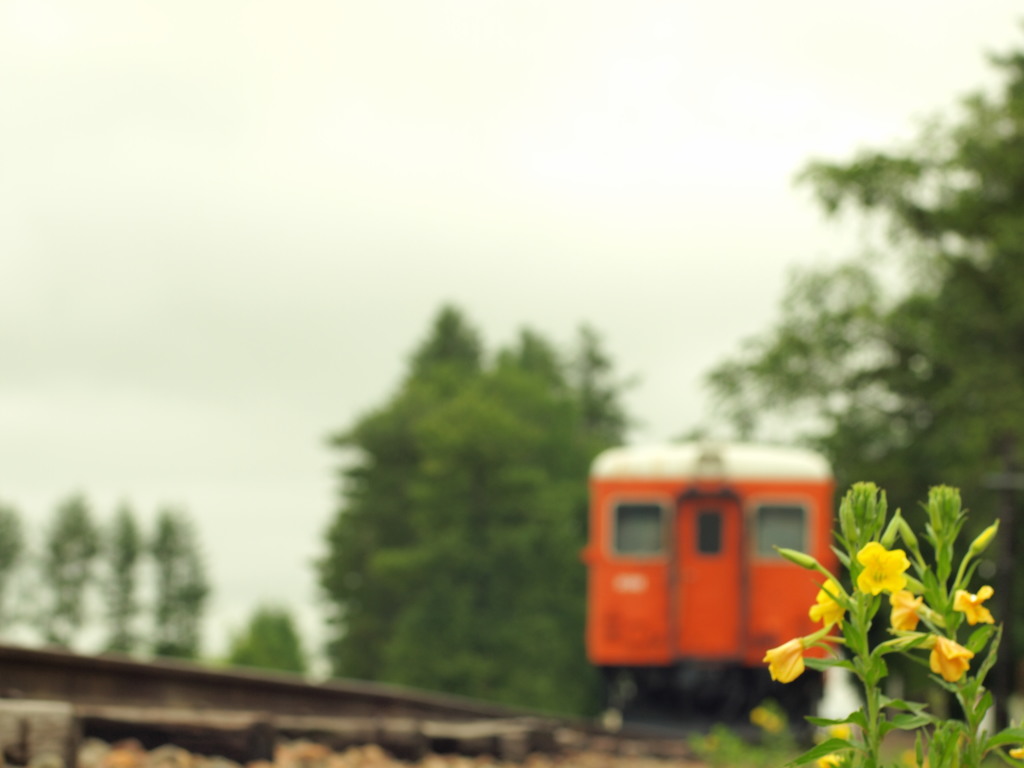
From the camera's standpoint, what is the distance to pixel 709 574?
54.2 ft

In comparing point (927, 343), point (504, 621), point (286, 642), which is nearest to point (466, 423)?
point (504, 621)

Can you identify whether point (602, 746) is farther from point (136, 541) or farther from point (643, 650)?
point (136, 541)

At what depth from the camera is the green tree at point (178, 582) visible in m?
103

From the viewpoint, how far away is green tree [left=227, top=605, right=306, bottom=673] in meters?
91.8

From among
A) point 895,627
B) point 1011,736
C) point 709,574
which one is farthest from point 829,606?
point 709,574

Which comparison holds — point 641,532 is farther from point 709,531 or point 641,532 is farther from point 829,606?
point 829,606

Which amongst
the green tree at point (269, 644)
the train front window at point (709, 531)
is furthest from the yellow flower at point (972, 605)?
the green tree at point (269, 644)

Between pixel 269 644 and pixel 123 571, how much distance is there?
14.3m

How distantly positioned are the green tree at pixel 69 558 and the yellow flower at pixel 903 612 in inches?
3981

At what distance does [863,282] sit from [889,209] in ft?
5.06

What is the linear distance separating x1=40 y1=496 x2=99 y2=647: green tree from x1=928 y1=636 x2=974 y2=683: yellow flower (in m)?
101

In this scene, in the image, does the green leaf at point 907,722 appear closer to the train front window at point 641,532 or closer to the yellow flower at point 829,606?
the yellow flower at point 829,606

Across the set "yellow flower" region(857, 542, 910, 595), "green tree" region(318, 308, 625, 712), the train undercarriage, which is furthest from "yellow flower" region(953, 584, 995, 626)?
"green tree" region(318, 308, 625, 712)

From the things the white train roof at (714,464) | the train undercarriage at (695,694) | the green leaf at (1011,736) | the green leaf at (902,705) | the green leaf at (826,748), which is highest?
the white train roof at (714,464)
